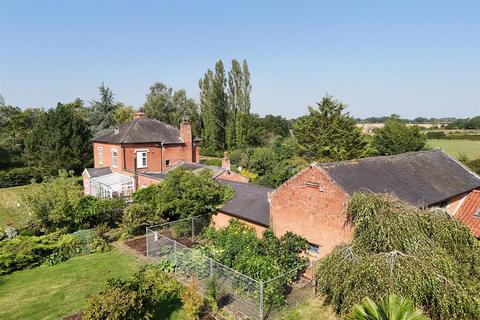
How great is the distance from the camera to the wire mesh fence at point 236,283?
41.7ft

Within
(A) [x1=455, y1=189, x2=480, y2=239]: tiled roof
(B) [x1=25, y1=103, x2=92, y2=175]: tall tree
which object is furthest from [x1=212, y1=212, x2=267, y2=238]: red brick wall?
(B) [x1=25, y1=103, x2=92, y2=175]: tall tree

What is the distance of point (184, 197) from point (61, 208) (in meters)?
8.61

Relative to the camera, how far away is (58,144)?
41.4m

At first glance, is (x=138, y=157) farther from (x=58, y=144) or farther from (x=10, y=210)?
(x=58, y=144)

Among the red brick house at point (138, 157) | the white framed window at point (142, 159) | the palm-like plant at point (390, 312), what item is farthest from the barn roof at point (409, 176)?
the white framed window at point (142, 159)

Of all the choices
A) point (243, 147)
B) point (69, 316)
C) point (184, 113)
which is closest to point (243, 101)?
Answer: point (243, 147)

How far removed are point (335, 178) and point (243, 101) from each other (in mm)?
48492

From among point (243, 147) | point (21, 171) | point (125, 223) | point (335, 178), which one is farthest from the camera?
point (243, 147)

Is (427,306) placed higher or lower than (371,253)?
lower

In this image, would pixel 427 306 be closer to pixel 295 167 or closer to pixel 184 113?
pixel 295 167

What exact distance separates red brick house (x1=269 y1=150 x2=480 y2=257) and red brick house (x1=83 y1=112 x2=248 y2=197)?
41.6 feet

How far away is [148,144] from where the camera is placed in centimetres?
3378

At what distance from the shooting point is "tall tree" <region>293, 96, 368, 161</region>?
122ft

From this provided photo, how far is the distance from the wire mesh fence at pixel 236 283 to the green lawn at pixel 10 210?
56.3 feet
